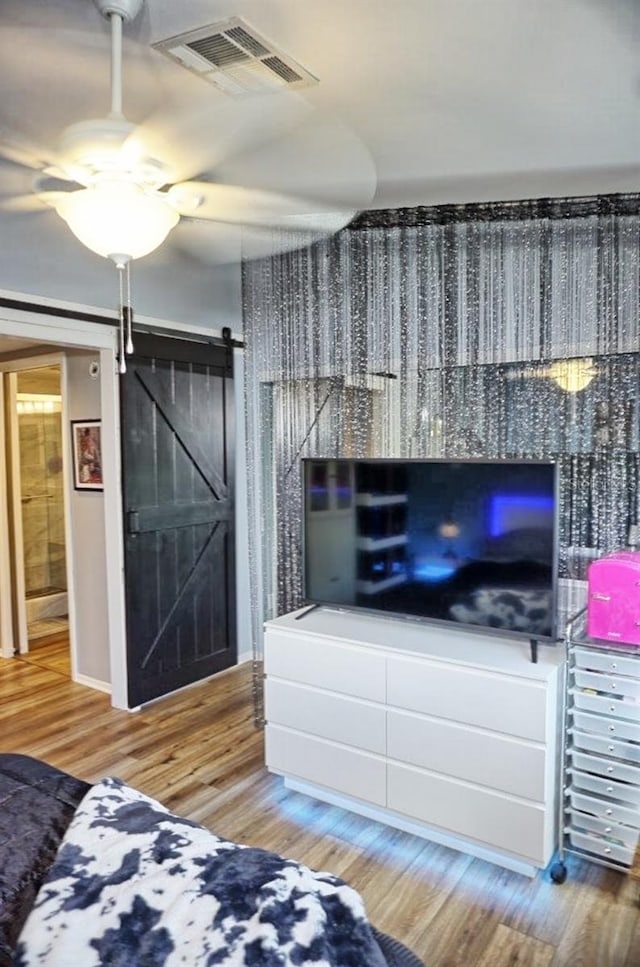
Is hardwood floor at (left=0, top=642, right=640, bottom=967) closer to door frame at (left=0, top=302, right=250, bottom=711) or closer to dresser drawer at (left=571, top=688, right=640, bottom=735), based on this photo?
door frame at (left=0, top=302, right=250, bottom=711)

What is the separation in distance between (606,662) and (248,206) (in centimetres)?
195

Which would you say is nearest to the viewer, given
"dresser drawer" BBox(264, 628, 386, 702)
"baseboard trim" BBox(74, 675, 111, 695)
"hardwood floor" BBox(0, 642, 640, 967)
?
"hardwood floor" BBox(0, 642, 640, 967)

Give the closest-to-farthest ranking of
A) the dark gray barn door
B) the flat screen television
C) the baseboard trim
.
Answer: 1. the flat screen television
2. the dark gray barn door
3. the baseboard trim

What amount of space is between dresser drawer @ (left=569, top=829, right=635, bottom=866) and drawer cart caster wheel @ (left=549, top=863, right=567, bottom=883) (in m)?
0.09

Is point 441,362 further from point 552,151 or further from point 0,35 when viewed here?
point 0,35

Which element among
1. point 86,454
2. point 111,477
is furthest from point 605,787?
point 86,454

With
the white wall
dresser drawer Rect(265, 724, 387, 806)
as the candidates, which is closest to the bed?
dresser drawer Rect(265, 724, 387, 806)

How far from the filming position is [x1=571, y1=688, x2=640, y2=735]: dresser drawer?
2.13m

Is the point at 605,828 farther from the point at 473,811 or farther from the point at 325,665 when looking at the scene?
the point at 325,665

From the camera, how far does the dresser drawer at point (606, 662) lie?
2.13 meters

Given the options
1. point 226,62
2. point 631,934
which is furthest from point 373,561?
point 226,62

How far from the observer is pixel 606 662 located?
7.13 feet

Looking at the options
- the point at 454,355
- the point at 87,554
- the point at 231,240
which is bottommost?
the point at 87,554

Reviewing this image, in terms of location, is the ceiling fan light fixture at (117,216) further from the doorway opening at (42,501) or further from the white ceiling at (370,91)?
the doorway opening at (42,501)
